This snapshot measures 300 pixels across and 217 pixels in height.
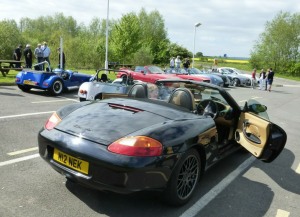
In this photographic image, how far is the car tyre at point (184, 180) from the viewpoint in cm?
322

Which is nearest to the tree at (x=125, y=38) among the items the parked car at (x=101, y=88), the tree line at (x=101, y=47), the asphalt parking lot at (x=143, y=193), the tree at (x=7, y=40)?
the tree line at (x=101, y=47)

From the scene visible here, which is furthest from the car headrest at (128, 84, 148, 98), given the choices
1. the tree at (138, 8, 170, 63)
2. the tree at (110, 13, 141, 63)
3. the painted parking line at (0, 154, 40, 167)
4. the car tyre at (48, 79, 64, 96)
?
the tree at (138, 8, 170, 63)

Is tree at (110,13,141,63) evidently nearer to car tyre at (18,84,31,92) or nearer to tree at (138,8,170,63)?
car tyre at (18,84,31,92)

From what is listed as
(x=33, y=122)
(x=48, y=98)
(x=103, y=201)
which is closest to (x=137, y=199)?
(x=103, y=201)

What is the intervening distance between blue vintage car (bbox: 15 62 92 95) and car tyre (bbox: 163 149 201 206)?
8705 millimetres

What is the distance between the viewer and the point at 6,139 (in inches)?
214

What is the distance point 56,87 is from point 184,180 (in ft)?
30.1

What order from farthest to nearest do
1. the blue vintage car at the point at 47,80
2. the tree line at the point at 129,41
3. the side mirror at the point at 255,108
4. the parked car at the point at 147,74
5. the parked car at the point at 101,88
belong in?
the tree line at the point at 129,41
the parked car at the point at 147,74
the blue vintage car at the point at 47,80
the parked car at the point at 101,88
the side mirror at the point at 255,108

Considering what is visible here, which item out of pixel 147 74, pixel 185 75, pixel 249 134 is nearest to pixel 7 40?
pixel 147 74

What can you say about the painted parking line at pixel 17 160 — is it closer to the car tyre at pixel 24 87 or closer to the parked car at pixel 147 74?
the car tyre at pixel 24 87

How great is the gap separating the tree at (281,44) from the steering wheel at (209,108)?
55.7 metres

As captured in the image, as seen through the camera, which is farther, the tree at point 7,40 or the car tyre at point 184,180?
the tree at point 7,40

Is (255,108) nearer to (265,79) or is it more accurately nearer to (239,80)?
(265,79)

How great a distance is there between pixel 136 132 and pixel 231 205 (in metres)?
1.50
